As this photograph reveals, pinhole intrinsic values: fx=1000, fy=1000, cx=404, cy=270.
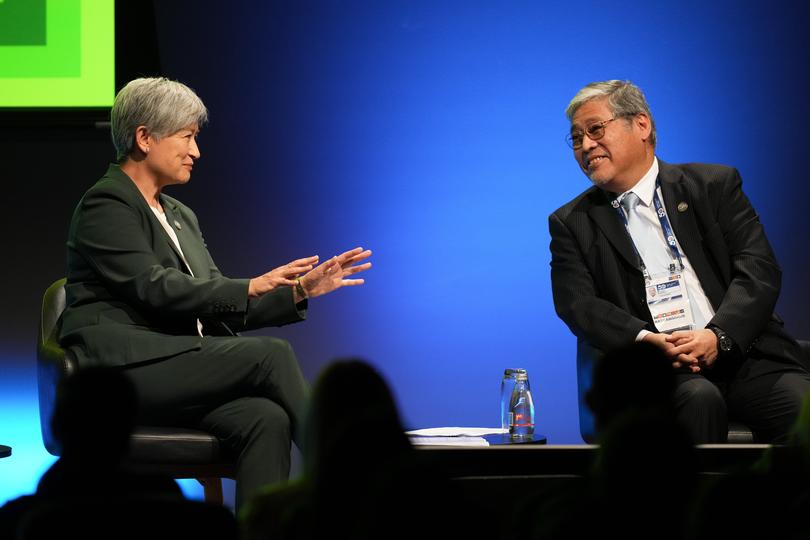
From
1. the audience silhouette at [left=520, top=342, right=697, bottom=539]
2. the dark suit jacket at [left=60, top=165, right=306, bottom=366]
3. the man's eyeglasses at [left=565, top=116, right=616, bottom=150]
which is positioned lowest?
the audience silhouette at [left=520, top=342, right=697, bottom=539]

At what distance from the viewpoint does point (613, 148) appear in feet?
10.8

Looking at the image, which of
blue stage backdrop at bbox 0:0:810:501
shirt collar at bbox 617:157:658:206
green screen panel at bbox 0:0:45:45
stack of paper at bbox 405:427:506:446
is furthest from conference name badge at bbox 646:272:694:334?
green screen panel at bbox 0:0:45:45

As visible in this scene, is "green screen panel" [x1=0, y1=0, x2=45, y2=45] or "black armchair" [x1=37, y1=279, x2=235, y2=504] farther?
"green screen panel" [x1=0, y1=0, x2=45, y2=45]

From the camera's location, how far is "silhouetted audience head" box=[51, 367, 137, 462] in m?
1.10

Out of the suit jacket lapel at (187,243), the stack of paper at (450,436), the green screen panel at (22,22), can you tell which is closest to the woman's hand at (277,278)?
the suit jacket lapel at (187,243)

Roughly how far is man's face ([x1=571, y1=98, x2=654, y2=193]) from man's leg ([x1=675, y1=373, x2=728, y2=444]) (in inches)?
31.5

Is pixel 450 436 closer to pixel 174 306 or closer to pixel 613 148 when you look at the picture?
pixel 174 306

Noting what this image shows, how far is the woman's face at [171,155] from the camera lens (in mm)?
3059

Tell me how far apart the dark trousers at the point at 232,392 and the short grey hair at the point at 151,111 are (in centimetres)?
74

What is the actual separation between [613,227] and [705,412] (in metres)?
0.74

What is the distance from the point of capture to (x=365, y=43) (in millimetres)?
4262

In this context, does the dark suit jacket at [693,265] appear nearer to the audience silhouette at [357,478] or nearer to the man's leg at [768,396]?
the man's leg at [768,396]

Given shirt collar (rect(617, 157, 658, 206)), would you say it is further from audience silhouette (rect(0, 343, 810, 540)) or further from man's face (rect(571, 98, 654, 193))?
audience silhouette (rect(0, 343, 810, 540))

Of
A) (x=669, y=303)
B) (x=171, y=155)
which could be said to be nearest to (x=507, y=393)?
(x=669, y=303)
